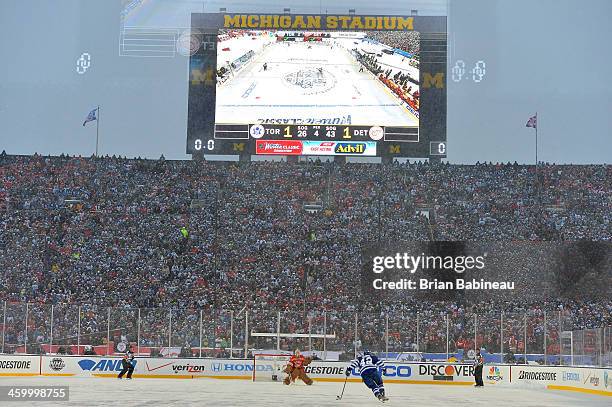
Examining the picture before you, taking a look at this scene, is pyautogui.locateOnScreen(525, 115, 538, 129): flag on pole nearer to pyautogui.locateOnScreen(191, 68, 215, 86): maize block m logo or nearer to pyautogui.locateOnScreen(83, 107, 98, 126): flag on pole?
pyautogui.locateOnScreen(191, 68, 215, 86): maize block m logo

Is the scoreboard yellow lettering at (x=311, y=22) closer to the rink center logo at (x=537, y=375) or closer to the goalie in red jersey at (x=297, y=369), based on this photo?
the rink center logo at (x=537, y=375)

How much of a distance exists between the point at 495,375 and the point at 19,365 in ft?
55.5

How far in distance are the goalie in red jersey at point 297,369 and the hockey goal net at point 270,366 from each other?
2.63 m

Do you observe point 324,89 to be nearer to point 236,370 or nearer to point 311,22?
point 311,22

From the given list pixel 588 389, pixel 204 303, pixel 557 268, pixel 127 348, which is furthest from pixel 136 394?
pixel 557 268

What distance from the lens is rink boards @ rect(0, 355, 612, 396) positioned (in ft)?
108

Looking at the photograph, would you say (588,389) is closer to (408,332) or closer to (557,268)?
(408,332)

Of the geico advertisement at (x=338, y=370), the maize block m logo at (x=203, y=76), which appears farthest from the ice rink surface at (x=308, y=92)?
the geico advertisement at (x=338, y=370)

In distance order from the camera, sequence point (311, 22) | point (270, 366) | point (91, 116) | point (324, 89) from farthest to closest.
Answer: point (91, 116), point (311, 22), point (324, 89), point (270, 366)

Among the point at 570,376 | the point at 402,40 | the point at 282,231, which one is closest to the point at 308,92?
the point at 402,40

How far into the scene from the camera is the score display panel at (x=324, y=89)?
47094mm

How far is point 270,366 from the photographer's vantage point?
33.1 metres

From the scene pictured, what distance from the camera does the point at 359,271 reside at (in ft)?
153

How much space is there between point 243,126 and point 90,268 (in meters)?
10.5
